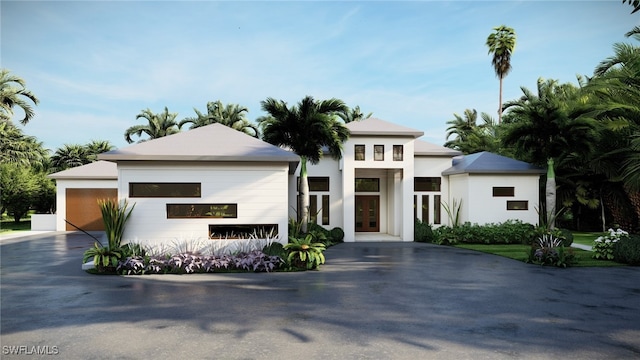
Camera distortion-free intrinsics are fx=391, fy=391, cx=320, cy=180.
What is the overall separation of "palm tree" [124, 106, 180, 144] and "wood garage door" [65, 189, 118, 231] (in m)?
8.81

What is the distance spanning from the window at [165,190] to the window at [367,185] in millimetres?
11851

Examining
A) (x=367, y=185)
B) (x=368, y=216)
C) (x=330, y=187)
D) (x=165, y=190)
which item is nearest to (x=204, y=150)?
(x=165, y=190)

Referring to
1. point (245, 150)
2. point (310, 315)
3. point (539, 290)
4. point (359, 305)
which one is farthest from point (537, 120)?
point (310, 315)

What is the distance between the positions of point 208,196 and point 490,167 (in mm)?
15436

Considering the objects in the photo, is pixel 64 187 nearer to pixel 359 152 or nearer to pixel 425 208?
pixel 359 152

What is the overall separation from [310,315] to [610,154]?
18629 mm

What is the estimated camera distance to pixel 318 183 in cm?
2242

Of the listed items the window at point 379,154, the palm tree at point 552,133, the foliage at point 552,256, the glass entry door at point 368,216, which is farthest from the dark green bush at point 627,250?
the glass entry door at point 368,216

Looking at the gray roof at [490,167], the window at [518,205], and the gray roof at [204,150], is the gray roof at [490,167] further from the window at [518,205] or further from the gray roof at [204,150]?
the gray roof at [204,150]

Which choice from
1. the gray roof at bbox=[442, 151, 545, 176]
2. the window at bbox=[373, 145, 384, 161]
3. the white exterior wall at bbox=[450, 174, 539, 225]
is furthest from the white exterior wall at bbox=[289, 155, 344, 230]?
the white exterior wall at bbox=[450, 174, 539, 225]

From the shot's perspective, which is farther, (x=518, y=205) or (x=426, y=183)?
(x=426, y=183)

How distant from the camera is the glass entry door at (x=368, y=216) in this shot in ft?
78.7

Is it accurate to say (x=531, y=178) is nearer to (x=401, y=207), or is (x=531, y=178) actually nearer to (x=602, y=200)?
(x=602, y=200)

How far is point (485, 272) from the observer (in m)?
12.2
